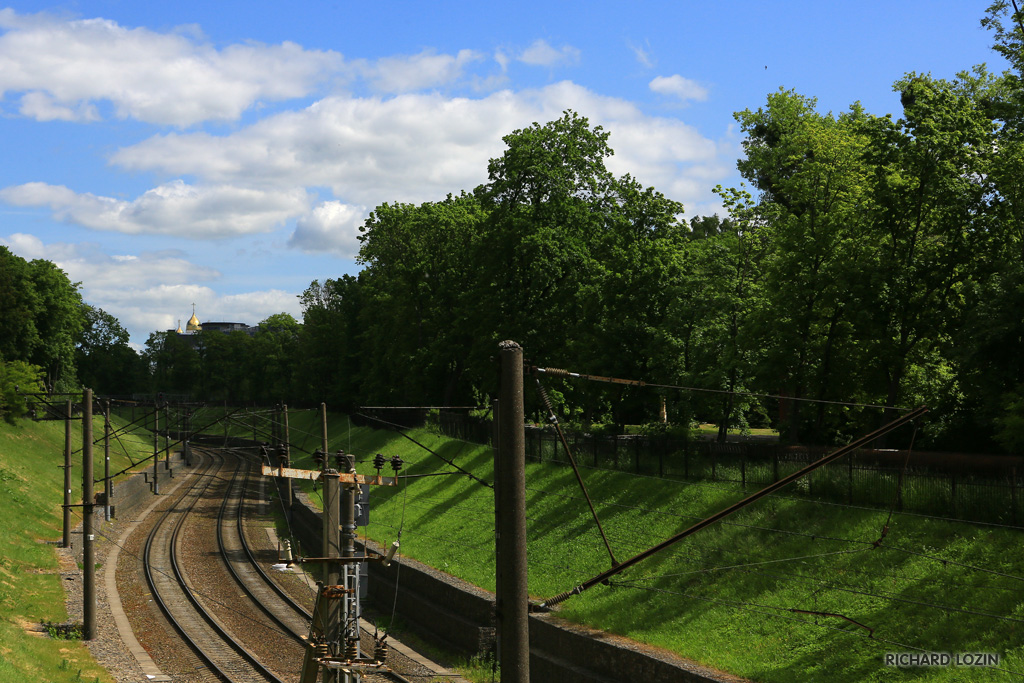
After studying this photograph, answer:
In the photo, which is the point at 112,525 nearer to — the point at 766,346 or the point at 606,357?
the point at 606,357

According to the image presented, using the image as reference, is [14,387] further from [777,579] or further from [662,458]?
[777,579]

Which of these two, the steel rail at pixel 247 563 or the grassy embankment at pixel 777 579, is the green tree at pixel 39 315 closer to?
the steel rail at pixel 247 563

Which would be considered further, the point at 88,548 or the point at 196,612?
the point at 196,612

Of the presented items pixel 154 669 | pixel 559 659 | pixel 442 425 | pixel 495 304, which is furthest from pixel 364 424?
pixel 559 659

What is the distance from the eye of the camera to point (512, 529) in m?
9.17

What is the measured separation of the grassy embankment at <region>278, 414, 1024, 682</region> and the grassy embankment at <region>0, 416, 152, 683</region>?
1210 cm

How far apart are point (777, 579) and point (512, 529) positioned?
1334cm

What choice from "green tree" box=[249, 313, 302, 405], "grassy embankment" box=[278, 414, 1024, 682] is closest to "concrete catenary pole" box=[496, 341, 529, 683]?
"grassy embankment" box=[278, 414, 1024, 682]

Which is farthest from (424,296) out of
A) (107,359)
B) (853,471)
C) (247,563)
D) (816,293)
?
(107,359)

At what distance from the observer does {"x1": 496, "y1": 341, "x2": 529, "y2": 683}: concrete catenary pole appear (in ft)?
29.2

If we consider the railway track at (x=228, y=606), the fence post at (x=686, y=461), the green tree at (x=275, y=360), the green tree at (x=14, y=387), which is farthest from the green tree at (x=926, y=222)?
the green tree at (x=275, y=360)

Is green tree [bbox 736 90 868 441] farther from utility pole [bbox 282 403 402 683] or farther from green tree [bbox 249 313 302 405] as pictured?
green tree [bbox 249 313 302 405]

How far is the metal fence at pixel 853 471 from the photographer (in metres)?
19.0

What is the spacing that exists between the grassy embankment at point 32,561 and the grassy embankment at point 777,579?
1210 centimetres
